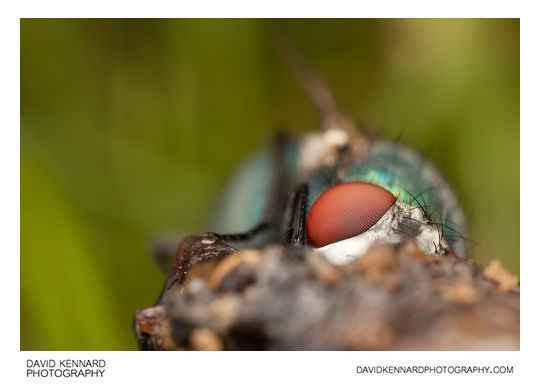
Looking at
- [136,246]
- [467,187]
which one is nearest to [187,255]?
[136,246]

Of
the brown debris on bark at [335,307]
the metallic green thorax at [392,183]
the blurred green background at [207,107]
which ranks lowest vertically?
the brown debris on bark at [335,307]

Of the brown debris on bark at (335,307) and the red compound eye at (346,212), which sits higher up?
the red compound eye at (346,212)

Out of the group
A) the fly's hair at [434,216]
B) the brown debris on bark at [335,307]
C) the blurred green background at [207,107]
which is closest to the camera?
the brown debris on bark at [335,307]

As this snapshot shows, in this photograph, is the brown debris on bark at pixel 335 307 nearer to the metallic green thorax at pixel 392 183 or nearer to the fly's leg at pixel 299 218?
the fly's leg at pixel 299 218

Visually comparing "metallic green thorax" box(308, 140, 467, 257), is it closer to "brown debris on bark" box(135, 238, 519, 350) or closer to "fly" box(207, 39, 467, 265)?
"fly" box(207, 39, 467, 265)

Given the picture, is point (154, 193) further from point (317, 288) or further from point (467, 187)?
point (317, 288)
